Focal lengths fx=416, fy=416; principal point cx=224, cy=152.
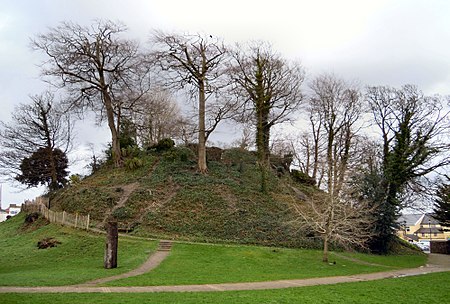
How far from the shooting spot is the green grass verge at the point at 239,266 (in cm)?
1717

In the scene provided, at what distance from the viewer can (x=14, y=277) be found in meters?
16.2

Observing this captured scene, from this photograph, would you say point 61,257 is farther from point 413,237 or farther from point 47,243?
point 413,237

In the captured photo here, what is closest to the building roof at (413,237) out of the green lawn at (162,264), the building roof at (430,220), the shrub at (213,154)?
the building roof at (430,220)

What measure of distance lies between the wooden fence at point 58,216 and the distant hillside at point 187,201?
1217 mm

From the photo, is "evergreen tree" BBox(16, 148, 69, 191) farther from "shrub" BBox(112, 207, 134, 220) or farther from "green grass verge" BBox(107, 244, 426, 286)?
"green grass verge" BBox(107, 244, 426, 286)

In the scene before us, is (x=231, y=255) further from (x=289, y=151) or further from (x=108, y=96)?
(x=289, y=151)

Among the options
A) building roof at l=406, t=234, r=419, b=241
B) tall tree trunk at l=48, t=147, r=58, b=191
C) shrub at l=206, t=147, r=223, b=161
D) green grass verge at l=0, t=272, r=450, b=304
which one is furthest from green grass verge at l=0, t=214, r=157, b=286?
building roof at l=406, t=234, r=419, b=241

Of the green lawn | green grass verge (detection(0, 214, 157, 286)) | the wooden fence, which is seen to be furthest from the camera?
the wooden fence

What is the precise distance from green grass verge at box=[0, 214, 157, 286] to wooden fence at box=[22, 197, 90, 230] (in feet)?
2.13

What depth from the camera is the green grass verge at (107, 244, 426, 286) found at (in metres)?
17.2

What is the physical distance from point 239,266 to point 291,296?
401 inches

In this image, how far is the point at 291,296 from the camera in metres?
12.3

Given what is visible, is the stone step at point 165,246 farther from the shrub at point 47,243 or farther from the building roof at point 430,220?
the building roof at point 430,220

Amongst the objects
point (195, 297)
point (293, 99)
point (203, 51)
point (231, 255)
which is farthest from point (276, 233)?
point (195, 297)
